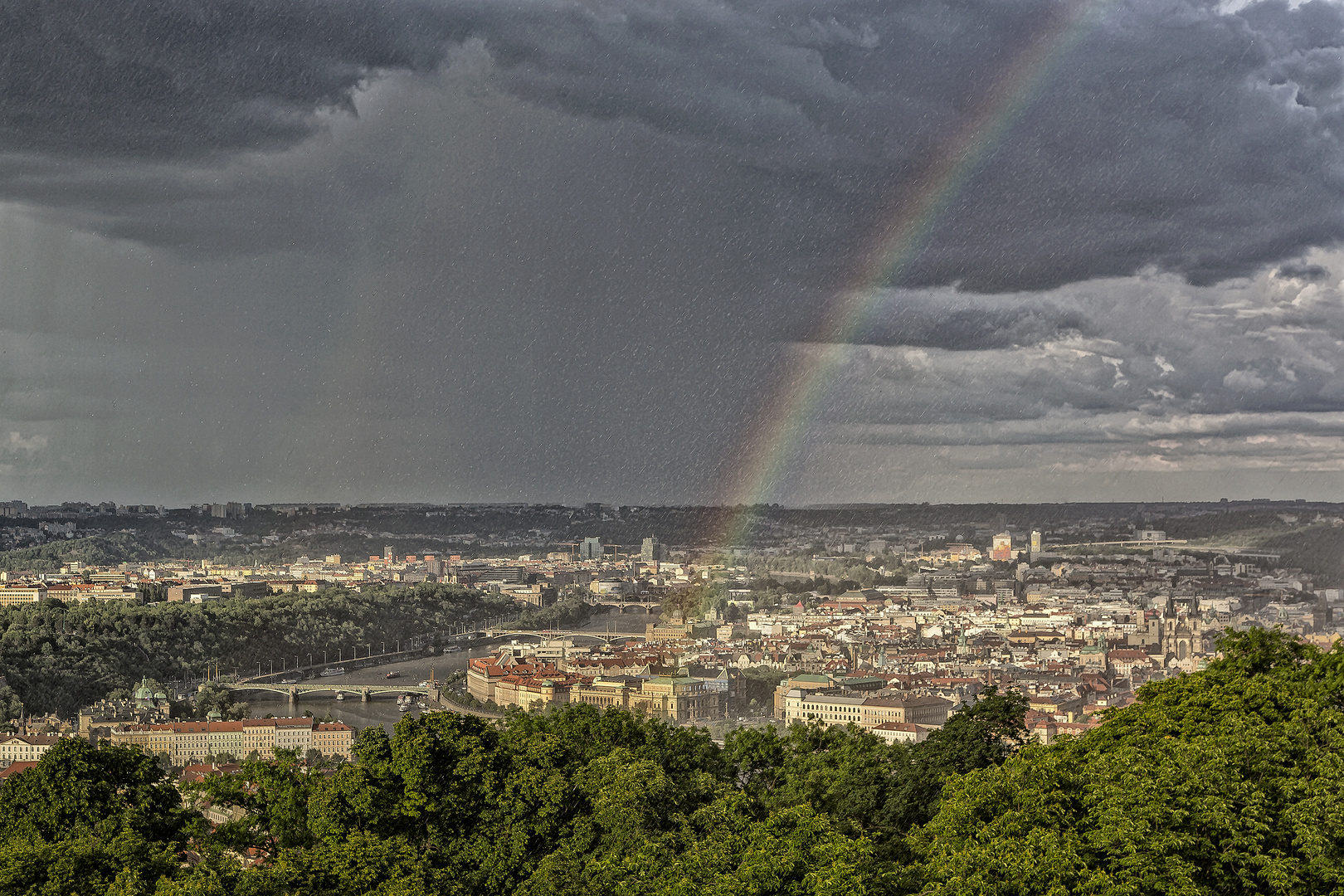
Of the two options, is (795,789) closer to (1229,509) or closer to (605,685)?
(605,685)

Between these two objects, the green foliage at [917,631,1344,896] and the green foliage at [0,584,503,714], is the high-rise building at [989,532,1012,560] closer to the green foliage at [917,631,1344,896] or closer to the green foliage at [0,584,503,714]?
the green foliage at [0,584,503,714]

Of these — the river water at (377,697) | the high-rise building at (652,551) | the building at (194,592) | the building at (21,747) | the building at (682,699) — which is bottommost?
the river water at (377,697)

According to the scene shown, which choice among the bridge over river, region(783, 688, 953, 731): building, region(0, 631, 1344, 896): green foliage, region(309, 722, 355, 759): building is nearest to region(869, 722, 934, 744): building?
region(783, 688, 953, 731): building

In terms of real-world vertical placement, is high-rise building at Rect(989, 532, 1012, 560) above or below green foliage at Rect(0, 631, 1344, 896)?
below

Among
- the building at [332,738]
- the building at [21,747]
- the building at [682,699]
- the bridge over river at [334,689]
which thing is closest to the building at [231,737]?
the building at [332,738]

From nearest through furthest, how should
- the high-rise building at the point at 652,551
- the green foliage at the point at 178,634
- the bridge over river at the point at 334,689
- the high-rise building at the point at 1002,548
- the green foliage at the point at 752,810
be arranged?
the green foliage at the point at 752,810 → the green foliage at the point at 178,634 → the bridge over river at the point at 334,689 → the high-rise building at the point at 1002,548 → the high-rise building at the point at 652,551

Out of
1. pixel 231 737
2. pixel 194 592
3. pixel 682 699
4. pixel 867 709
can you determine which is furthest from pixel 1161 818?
pixel 194 592

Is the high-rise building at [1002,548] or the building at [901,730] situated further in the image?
the high-rise building at [1002,548]

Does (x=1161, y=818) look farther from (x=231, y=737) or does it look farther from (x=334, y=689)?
(x=334, y=689)

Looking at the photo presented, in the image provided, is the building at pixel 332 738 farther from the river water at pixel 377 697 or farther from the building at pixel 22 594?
the building at pixel 22 594

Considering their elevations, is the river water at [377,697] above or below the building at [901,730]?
below

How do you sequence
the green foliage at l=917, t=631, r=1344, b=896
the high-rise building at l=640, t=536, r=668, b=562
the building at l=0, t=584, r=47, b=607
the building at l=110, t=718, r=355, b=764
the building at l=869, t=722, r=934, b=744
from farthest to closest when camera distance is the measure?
the high-rise building at l=640, t=536, r=668, b=562 → the building at l=0, t=584, r=47, b=607 → the building at l=110, t=718, r=355, b=764 → the building at l=869, t=722, r=934, b=744 → the green foliage at l=917, t=631, r=1344, b=896

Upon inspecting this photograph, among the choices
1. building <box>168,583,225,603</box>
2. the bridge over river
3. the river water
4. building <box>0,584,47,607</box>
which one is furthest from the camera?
building <box>168,583,225,603</box>
